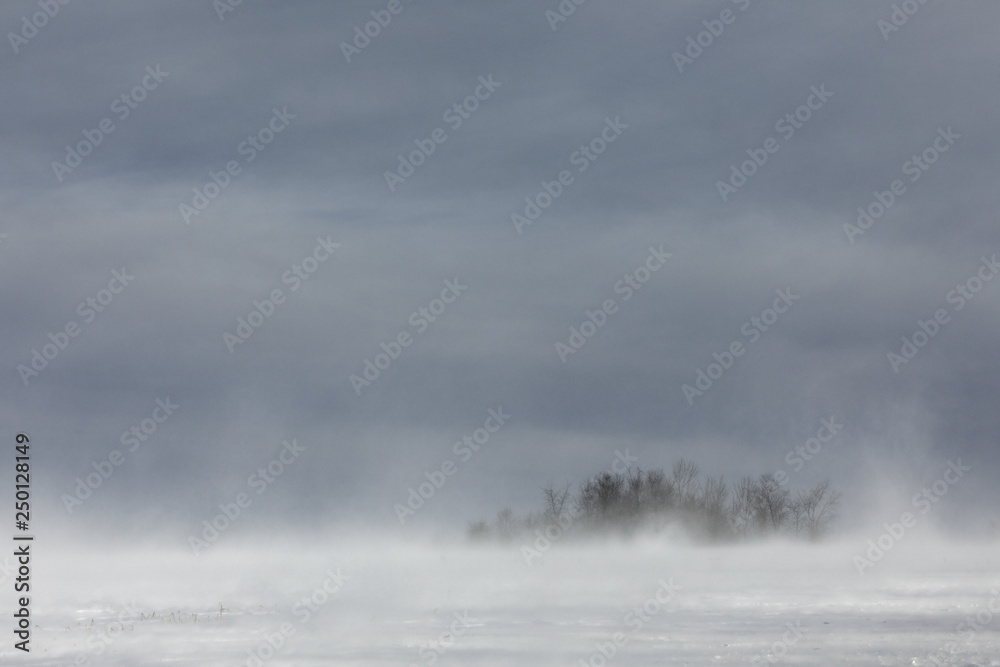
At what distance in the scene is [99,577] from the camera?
8094 cm

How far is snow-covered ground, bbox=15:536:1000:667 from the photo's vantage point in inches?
1463

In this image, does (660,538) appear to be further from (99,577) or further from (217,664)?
(217,664)

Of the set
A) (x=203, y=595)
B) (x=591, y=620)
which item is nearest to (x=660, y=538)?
(x=203, y=595)

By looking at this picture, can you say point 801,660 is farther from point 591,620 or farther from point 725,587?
point 725,587

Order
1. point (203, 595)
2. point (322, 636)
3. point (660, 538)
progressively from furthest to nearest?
point (660, 538) → point (203, 595) → point (322, 636)

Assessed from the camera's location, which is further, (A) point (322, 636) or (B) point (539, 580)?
(B) point (539, 580)

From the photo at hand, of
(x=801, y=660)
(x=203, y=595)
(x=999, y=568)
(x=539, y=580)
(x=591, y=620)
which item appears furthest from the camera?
(x=999, y=568)

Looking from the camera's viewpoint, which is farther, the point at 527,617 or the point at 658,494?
the point at 658,494

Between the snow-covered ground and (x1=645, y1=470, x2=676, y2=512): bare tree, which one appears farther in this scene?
(x1=645, y1=470, x2=676, y2=512): bare tree

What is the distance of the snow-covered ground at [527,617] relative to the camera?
3716cm

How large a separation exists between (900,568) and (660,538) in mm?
72182

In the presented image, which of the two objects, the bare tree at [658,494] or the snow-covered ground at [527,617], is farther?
the bare tree at [658,494]

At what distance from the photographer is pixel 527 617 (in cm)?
4741

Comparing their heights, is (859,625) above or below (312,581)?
below
